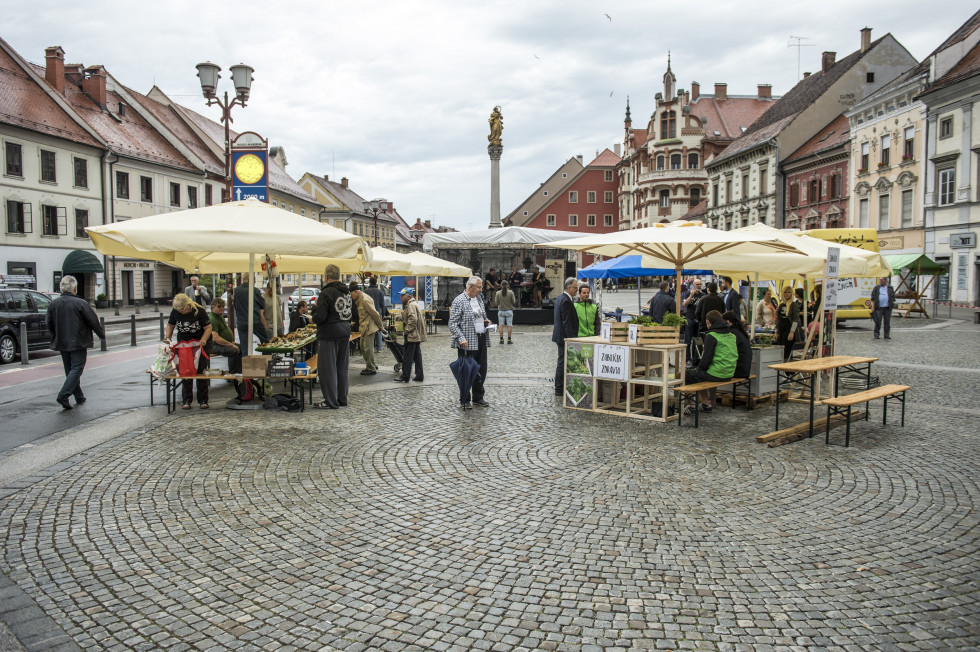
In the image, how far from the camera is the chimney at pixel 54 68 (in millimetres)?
39938

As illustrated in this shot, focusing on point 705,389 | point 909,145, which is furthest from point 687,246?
point 909,145

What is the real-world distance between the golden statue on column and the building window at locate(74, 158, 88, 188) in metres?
23.2

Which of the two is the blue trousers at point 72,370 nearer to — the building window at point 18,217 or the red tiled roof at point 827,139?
the building window at point 18,217

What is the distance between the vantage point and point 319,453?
24.2 feet

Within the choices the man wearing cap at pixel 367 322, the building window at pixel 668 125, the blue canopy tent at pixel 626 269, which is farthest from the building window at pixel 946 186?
the building window at pixel 668 125

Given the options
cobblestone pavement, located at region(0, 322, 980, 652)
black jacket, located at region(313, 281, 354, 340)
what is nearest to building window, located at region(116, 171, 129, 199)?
black jacket, located at region(313, 281, 354, 340)

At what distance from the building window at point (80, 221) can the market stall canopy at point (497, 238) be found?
72.2 feet

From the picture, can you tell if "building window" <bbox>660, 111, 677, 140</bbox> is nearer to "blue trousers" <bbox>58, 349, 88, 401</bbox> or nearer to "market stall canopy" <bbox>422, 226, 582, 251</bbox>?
"market stall canopy" <bbox>422, 226, 582, 251</bbox>

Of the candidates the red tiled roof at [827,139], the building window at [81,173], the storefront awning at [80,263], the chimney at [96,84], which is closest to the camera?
the storefront awning at [80,263]

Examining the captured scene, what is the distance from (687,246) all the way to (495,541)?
7.97m

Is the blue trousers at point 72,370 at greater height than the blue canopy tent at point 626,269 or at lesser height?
lesser

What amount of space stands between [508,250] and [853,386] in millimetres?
19317

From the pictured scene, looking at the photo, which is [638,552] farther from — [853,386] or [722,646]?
[853,386]

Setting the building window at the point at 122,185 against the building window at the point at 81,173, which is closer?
the building window at the point at 81,173
